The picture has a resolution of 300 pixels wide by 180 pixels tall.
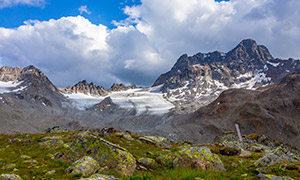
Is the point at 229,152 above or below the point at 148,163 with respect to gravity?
below

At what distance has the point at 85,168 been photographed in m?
11.7

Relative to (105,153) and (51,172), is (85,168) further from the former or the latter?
(51,172)

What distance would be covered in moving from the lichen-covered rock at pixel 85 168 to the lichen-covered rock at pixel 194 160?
18.4 feet

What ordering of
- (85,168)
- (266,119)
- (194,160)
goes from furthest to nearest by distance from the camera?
1. (266,119)
2. (194,160)
3. (85,168)

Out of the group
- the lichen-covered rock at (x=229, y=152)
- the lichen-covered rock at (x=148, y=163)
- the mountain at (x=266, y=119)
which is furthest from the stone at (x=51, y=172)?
the mountain at (x=266, y=119)

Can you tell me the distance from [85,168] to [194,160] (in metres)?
7.82

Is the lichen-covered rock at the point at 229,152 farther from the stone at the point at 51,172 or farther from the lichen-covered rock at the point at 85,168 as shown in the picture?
the stone at the point at 51,172

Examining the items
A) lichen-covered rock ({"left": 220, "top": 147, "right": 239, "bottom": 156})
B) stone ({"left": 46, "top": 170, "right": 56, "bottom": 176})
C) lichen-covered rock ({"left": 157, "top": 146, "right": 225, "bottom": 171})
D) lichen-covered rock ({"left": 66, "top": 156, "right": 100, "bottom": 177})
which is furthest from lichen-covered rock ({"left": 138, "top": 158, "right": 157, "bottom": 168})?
lichen-covered rock ({"left": 220, "top": 147, "right": 239, "bottom": 156})

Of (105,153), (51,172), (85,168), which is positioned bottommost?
(51,172)

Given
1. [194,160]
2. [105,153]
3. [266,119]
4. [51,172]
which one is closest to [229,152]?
[194,160]

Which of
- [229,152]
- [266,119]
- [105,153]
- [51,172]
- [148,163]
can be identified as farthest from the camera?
[266,119]

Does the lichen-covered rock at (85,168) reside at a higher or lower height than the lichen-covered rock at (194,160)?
higher

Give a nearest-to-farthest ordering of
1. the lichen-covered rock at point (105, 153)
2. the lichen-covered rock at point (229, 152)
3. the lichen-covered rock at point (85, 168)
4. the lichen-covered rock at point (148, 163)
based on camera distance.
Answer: the lichen-covered rock at point (85, 168) → the lichen-covered rock at point (105, 153) → the lichen-covered rock at point (148, 163) → the lichen-covered rock at point (229, 152)

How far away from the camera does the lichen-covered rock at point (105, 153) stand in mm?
12844
